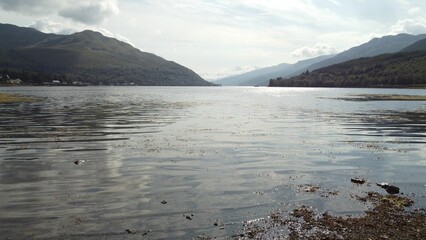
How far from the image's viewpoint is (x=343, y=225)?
19.5m

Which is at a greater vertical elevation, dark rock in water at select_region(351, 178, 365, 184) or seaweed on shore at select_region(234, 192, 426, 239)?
seaweed on shore at select_region(234, 192, 426, 239)

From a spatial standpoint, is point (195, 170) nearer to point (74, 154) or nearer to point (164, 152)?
point (164, 152)

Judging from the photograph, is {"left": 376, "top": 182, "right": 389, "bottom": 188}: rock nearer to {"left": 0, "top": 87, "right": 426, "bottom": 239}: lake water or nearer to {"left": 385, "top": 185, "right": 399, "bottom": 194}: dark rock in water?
{"left": 0, "top": 87, "right": 426, "bottom": 239}: lake water

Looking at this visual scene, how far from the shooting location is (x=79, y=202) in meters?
23.2

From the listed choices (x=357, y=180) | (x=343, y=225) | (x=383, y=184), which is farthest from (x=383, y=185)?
(x=343, y=225)

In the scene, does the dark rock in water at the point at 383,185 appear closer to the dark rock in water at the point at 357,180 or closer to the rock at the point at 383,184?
the rock at the point at 383,184

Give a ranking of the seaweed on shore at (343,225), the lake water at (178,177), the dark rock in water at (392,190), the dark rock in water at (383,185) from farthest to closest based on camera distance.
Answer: the dark rock in water at (383,185), the dark rock in water at (392,190), the lake water at (178,177), the seaweed on shore at (343,225)

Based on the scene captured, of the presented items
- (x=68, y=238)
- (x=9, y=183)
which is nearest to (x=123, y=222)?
(x=68, y=238)

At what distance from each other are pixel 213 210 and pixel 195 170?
35.0ft

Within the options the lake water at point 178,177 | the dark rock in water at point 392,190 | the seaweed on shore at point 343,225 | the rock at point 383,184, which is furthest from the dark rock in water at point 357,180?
the seaweed on shore at point 343,225

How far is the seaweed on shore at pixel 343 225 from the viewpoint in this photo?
707 inches

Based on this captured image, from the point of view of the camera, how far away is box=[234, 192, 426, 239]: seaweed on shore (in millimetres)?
17969

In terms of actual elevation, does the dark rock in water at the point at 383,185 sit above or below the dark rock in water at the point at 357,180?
above

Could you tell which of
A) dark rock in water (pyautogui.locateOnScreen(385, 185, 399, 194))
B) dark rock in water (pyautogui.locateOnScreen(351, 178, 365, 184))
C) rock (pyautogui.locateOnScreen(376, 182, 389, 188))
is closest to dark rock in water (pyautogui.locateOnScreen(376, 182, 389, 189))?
rock (pyautogui.locateOnScreen(376, 182, 389, 188))
